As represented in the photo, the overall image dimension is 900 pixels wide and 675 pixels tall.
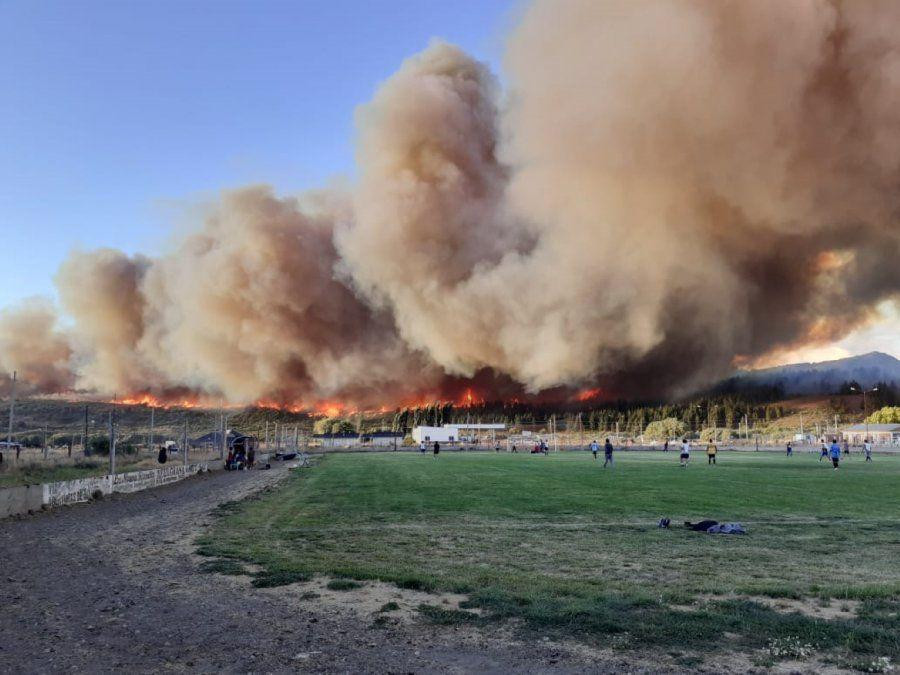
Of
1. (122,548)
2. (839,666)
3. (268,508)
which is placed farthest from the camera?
(268,508)

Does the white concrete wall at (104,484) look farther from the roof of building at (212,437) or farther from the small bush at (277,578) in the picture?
the roof of building at (212,437)

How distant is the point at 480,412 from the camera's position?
150 meters

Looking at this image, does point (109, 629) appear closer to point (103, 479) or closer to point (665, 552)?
point (665, 552)

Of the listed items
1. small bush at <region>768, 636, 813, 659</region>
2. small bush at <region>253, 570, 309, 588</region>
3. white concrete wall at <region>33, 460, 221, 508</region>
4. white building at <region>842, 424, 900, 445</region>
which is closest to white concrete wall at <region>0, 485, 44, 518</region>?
white concrete wall at <region>33, 460, 221, 508</region>

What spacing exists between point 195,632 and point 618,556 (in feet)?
18.7

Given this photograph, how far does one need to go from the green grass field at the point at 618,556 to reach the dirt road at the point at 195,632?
0.63 meters

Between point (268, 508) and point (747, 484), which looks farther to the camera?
point (747, 484)

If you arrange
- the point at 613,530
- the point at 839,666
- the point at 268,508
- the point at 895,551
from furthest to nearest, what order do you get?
the point at 268,508, the point at 613,530, the point at 895,551, the point at 839,666

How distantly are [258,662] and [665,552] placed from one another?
20.9ft

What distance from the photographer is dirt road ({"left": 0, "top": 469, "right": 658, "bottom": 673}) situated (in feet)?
16.7

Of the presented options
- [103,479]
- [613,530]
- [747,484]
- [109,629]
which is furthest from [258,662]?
[747,484]

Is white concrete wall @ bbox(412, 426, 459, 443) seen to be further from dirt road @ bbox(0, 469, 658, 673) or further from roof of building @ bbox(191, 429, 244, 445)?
dirt road @ bbox(0, 469, 658, 673)

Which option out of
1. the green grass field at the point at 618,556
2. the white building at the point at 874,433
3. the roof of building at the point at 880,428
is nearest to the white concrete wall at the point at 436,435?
the white building at the point at 874,433

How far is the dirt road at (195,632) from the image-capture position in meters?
5.10
